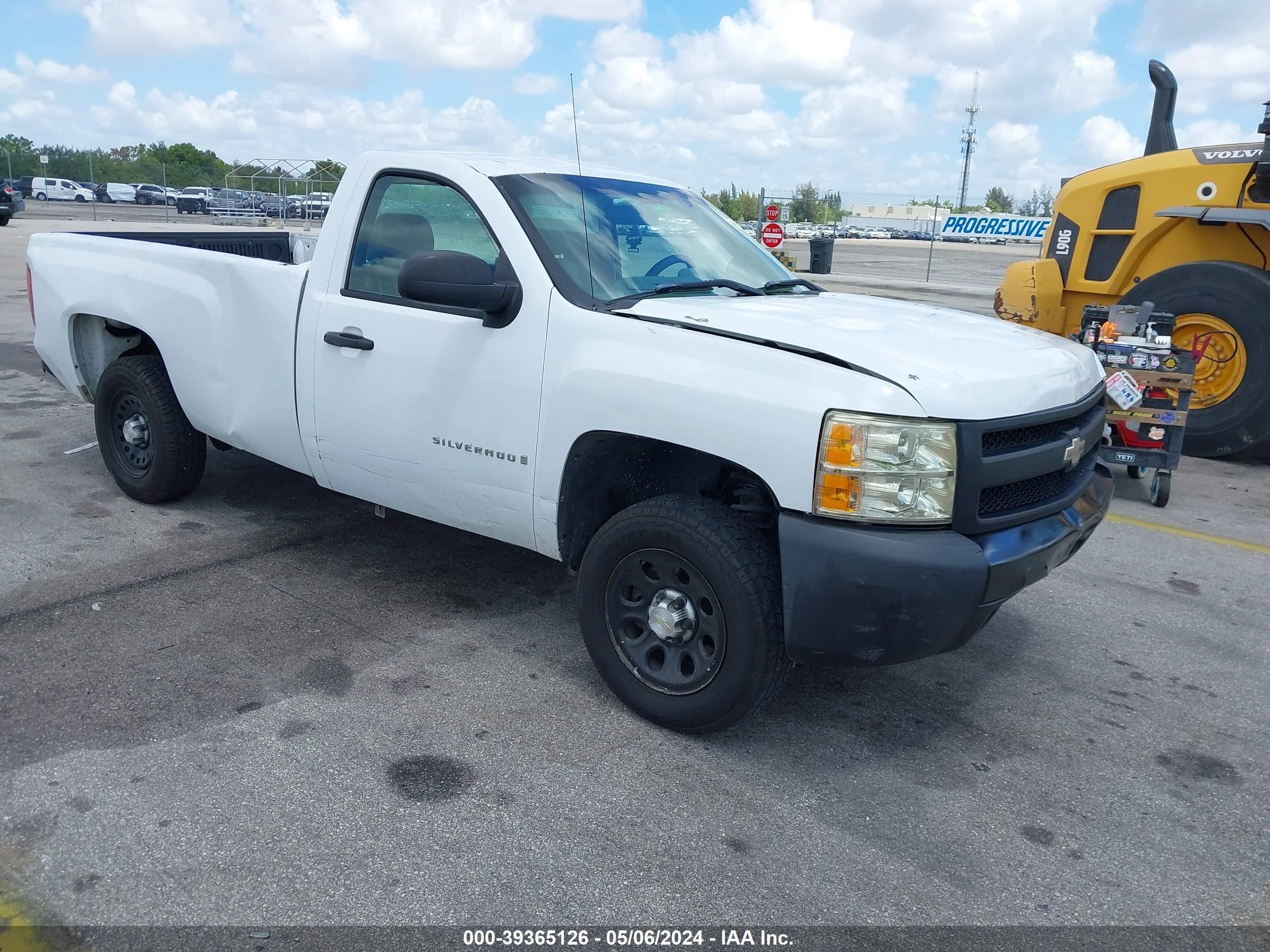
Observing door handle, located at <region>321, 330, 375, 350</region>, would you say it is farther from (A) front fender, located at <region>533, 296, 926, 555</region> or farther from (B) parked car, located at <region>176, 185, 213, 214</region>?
(B) parked car, located at <region>176, 185, 213, 214</region>

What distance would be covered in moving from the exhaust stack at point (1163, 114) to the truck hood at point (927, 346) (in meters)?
6.20

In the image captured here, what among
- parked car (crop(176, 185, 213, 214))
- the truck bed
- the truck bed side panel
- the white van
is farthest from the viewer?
the white van

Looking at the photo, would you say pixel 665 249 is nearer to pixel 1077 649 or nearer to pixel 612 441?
pixel 612 441

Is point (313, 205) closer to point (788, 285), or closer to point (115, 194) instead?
point (115, 194)

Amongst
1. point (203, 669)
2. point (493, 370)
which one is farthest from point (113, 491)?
point (493, 370)

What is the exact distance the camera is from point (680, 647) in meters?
3.42

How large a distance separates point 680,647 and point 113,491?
4014 mm

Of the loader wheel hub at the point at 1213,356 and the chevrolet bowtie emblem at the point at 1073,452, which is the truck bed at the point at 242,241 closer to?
the chevrolet bowtie emblem at the point at 1073,452

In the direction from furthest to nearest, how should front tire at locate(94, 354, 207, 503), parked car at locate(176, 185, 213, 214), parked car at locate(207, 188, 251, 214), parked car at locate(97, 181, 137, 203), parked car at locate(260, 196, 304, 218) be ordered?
1. parked car at locate(97, 181, 137, 203)
2. parked car at locate(176, 185, 213, 214)
3. parked car at locate(207, 188, 251, 214)
4. parked car at locate(260, 196, 304, 218)
5. front tire at locate(94, 354, 207, 503)

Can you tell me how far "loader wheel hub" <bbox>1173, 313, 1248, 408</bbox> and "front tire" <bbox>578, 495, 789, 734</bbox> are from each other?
18.8 ft

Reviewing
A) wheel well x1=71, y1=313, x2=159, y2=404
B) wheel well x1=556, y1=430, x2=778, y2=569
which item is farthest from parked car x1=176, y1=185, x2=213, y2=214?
wheel well x1=556, y1=430, x2=778, y2=569

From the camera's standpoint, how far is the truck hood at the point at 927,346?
299cm

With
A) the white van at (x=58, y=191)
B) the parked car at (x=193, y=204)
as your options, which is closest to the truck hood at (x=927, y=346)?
the parked car at (x=193, y=204)

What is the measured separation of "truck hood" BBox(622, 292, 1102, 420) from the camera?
9.82ft
